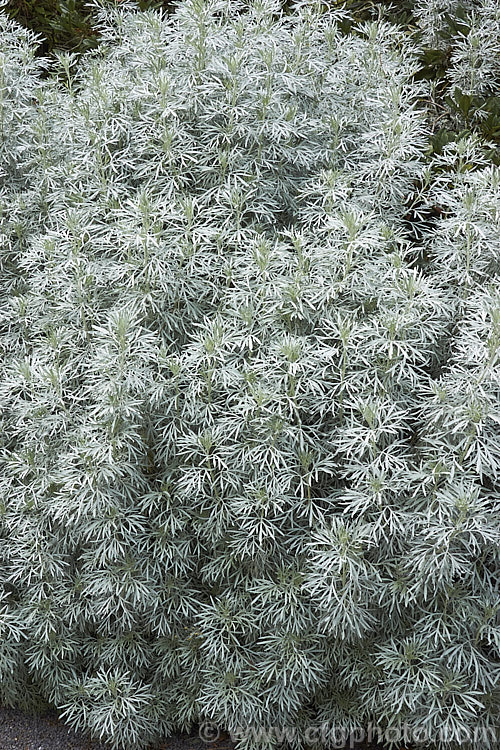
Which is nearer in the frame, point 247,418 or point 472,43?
point 247,418

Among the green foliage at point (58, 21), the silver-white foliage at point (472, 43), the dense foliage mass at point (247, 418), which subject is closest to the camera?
the dense foliage mass at point (247, 418)

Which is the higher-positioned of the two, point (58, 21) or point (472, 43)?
point (58, 21)

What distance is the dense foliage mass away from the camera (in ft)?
8.25

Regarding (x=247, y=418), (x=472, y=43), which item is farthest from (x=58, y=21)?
(x=247, y=418)

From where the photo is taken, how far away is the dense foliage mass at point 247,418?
2.51 meters

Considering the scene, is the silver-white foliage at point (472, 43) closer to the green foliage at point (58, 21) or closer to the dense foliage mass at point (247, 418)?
the dense foliage mass at point (247, 418)

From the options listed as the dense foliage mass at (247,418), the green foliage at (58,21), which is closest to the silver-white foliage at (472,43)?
the dense foliage mass at (247,418)

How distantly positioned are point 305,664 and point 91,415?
43.7 inches

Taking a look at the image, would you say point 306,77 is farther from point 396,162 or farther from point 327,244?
point 327,244

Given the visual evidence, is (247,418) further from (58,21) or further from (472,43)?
(58,21)

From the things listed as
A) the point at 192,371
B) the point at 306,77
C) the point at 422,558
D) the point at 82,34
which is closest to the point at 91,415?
the point at 192,371

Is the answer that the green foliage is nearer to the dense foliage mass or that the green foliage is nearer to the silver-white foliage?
the dense foliage mass

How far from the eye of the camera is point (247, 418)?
2.57 m

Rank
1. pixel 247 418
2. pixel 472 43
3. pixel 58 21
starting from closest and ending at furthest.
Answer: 1. pixel 247 418
2. pixel 472 43
3. pixel 58 21
